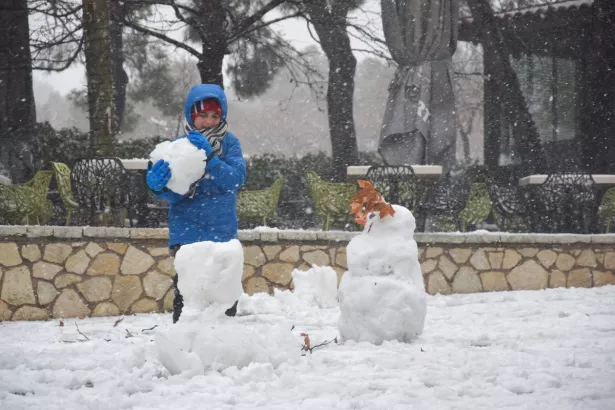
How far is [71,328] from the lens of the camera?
5148mm

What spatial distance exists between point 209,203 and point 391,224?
1.11 meters

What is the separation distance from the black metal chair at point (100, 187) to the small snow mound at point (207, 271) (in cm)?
326

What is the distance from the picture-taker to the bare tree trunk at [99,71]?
24.2ft

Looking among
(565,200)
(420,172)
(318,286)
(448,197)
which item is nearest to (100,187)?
(318,286)

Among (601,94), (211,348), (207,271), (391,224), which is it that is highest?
(601,94)

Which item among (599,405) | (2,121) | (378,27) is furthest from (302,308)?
(378,27)

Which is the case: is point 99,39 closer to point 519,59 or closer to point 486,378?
point 486,378

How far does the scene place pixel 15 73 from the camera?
10.2 metres

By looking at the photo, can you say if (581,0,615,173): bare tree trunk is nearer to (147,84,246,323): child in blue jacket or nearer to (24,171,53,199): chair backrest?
(24,171,53,199): chair backrest

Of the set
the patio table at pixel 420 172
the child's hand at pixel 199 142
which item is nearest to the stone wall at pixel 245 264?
the patio table at pixel 420 172

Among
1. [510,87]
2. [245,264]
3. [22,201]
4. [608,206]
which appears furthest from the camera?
[510,87]

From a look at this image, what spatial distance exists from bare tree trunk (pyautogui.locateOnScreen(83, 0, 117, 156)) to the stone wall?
1830mm

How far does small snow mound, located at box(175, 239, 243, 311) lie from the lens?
3.39 metres

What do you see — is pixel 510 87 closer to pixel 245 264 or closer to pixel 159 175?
pixel 245 264
